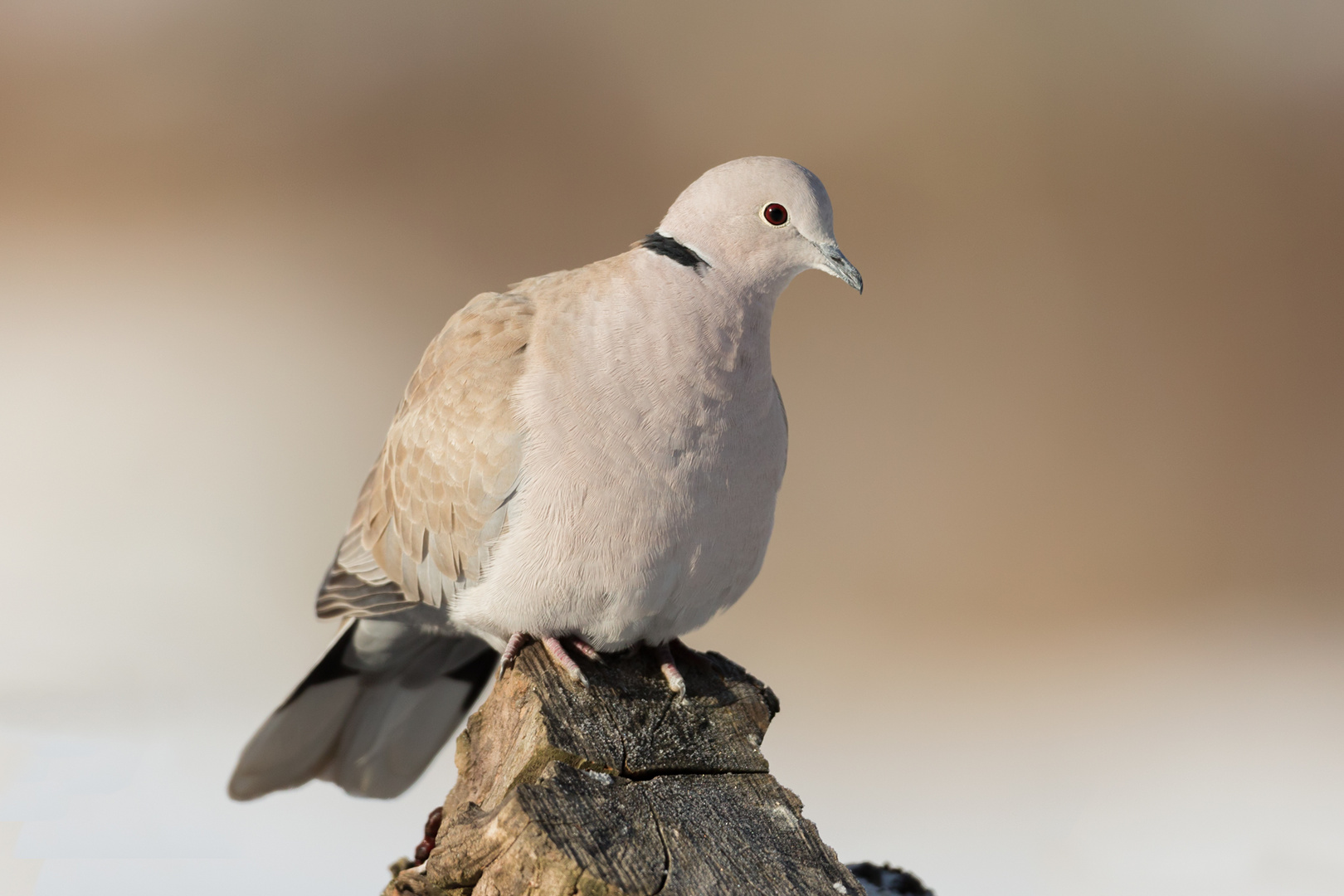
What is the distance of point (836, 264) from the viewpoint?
2.12 meters

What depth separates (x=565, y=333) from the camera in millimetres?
2117

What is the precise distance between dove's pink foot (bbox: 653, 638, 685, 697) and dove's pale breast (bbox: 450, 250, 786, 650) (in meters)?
0.11

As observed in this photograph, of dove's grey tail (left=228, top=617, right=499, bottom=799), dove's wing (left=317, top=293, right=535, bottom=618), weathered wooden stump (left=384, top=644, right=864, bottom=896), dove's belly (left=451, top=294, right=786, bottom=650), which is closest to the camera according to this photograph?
weathered wooden stump (left=384, top=644, right=864, bottom=896)

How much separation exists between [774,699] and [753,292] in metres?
0.85

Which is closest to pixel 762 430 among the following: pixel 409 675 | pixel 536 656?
pixel 536 656

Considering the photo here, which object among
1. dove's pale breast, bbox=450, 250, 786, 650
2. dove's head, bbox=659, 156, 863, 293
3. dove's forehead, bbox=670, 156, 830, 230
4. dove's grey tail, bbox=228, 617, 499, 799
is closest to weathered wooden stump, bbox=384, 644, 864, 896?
dove's pale breast, bbox=450, 250, 786, 650

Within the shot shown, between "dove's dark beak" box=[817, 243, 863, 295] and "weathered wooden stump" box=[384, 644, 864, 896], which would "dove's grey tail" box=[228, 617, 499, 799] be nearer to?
"weathered wooden stump" box=[384, 644, 864, 896]

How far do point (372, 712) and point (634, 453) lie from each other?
1.25m

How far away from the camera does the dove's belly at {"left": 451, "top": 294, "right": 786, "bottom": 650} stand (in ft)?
6.62

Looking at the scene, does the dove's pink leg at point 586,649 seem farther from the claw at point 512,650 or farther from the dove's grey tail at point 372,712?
the dove's grey tail at point 372,712

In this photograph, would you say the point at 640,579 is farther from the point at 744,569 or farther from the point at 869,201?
the point at 869,201

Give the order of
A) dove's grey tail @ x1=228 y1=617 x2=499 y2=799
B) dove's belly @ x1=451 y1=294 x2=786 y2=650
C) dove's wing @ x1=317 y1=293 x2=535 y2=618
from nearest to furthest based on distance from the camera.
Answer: dove's belly @ x1=451 y1=294 x2=786 y2=650 < dove's wing @ x1=317 y1=293 x2=535 y2=618 < dove's grey tail @ x1=228 y1=617 x2=499 y2=799

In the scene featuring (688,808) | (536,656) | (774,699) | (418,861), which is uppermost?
(774,699)

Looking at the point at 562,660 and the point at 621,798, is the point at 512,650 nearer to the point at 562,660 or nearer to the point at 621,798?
the point at 562,660
